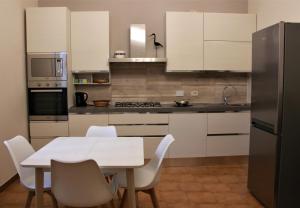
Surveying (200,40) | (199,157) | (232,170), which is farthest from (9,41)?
(232,170)

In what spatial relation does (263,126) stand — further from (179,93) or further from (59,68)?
(59,68)

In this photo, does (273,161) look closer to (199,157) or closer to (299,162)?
(299,162)

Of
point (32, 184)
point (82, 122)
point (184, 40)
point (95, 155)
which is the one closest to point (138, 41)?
point (184, 40)

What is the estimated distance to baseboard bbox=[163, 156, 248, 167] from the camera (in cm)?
404

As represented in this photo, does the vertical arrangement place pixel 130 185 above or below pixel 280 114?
below

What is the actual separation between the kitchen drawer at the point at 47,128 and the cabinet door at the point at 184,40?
1.70m

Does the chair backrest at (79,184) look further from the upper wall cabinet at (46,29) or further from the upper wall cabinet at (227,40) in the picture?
the upper wall cabinet at (227,40)

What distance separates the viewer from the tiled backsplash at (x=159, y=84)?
4.38 meters

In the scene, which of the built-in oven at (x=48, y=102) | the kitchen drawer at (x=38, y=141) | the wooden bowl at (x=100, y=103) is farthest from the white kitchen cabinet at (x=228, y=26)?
the kitchen drawer at (x=38, y=141)

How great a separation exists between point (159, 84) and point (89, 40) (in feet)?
4.11

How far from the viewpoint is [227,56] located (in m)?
4.15

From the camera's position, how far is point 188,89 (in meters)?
4.47

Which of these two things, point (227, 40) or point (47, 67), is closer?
point (47, 67)

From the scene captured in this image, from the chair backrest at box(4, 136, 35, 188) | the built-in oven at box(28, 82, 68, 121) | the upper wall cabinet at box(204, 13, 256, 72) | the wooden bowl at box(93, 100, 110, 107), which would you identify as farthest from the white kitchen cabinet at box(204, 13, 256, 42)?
the chair backrest at box(4, 136, 35, 188)
